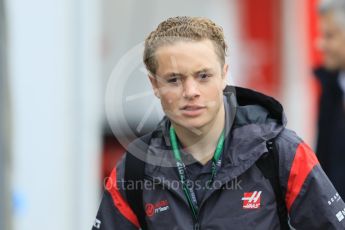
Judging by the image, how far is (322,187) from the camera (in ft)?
10.9

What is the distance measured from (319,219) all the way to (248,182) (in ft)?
0.86


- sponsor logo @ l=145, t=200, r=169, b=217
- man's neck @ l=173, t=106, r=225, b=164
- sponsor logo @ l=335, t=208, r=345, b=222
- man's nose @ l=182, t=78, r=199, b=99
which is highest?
man's nose @ l=182, t=78, r=199, b=99

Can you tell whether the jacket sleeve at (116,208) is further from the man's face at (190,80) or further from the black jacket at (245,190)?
the man's face at (190,80)

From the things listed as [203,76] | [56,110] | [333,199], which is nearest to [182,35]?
[203,76]

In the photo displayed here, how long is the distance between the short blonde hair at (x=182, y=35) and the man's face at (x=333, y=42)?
247 centimetres

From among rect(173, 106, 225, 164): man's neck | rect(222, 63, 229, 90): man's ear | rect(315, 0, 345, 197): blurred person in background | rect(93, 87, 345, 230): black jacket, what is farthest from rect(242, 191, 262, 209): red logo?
rect(315, 0, 345, 197): blurred person in background

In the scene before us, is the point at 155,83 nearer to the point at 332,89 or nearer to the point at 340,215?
the point at 340,215

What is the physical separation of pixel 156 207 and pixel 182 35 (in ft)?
1.93

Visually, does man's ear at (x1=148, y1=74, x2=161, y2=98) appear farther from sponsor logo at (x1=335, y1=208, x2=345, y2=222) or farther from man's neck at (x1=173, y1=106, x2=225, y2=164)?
sponsor logo at (x1=335, y1=208, x2=345, y2=222)

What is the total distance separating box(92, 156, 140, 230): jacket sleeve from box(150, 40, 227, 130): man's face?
334 mm

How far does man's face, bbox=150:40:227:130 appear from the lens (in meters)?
3.25

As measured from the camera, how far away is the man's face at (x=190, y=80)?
3246mm

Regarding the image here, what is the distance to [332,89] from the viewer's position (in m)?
5.77

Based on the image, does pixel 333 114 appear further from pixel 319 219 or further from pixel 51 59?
pixel 319 219
